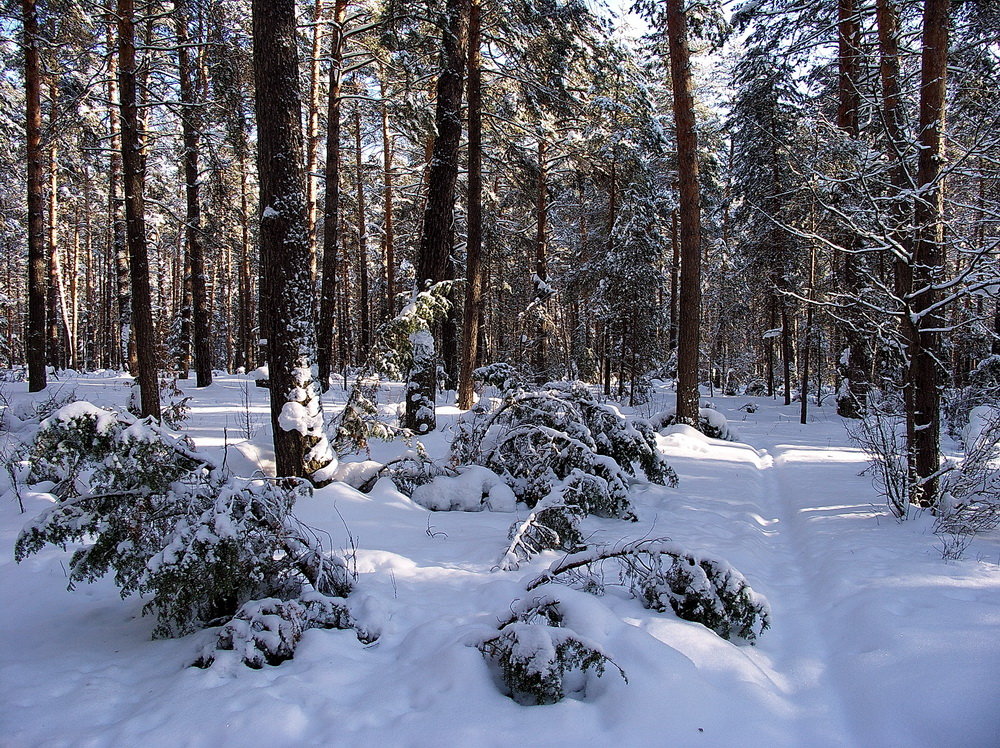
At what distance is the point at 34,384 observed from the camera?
39.2 feet

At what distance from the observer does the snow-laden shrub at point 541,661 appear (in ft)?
8.19

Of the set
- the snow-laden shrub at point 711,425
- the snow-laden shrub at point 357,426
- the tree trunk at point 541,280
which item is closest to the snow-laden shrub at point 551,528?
the snow-laden shrub at point 357,426

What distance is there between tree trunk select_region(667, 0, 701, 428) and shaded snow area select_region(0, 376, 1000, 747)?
6.02 m

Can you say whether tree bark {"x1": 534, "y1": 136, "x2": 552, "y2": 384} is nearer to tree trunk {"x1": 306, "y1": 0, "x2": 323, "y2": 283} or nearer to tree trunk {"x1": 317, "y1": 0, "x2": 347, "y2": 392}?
tree trunk {"x1": 317, "y1": 0, "x2": 347, "y2": 392}

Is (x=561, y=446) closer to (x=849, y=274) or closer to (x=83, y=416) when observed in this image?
(x=83, y=416)

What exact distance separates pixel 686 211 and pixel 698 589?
9.11 metres

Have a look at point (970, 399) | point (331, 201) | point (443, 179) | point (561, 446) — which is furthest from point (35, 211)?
point (970, 399)

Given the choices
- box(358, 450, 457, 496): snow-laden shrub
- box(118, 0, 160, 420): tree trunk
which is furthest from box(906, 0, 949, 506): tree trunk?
box(118, 0, 160, 420): tree trunk

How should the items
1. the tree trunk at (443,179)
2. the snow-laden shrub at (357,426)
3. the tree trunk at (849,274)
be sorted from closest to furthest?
the snow-laden shrub at (357,426) → the tree trunk at (443,179) → the tree trunk at (849,274)

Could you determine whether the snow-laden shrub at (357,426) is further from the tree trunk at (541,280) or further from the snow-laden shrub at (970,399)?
the snow-laden shrub at (970,399)

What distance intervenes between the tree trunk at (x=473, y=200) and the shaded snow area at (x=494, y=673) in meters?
5.30

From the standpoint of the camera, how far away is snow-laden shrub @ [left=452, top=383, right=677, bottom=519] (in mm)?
5820

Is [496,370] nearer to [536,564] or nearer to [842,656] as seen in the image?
[536,564]

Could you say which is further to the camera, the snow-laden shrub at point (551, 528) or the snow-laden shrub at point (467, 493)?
the snow-laden shrub at point (467, 493)
